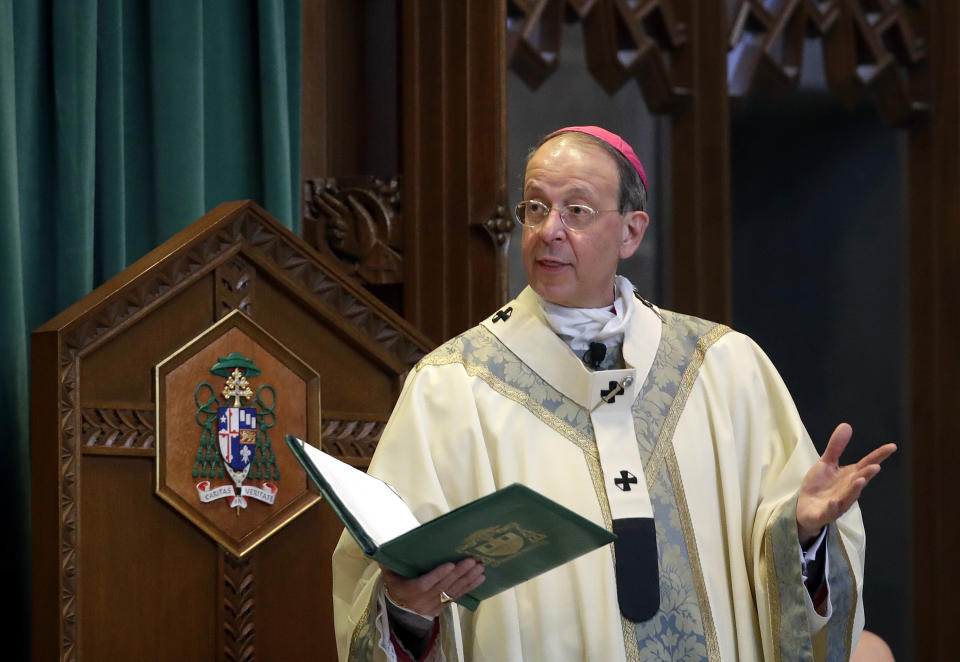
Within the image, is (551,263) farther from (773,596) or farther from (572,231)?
(773,596)

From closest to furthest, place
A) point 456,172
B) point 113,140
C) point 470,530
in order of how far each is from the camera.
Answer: point 470,530 → point 113,140 → point 456,172

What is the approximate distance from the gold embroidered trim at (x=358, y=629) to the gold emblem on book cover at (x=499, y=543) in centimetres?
32

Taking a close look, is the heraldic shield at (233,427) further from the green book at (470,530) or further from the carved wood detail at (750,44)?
the carved wood detail at (750,44)

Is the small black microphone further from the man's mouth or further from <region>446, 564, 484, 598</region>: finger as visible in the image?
<region>446, 564, 484, 598</region>: finger

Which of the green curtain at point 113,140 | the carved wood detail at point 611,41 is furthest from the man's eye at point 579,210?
the carved wood detail at point 611,41

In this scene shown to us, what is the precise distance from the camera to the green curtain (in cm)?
325

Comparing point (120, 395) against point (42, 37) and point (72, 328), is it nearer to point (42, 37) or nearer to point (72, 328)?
point (72, 328)

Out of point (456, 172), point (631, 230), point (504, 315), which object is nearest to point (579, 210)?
point (631, 230)

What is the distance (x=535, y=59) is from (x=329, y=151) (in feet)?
2.39

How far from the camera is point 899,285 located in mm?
5199

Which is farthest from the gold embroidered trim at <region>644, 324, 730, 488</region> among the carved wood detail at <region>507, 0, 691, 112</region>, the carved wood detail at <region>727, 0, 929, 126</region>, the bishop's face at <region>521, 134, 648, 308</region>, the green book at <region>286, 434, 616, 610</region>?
the carved wood detail at <region>727, 0, 929, 126</region>

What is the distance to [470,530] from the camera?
2.06m

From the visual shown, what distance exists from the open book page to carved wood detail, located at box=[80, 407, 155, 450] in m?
0.78

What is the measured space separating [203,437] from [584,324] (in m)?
0.90
